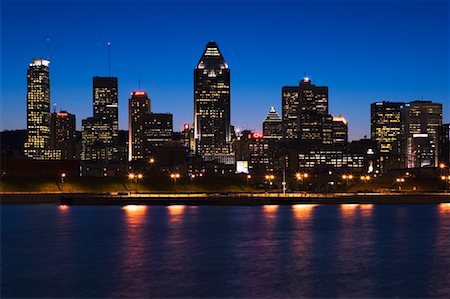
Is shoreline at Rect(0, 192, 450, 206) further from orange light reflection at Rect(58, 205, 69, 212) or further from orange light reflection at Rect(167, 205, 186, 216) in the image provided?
orange light reflection at Rect(167, 205, 186, 216)

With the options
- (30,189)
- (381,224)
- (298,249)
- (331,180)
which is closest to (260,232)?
(298,249)

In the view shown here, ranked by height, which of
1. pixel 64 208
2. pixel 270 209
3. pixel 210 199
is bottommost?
pixel 270 209

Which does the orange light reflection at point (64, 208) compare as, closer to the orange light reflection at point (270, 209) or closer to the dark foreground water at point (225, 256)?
the dark foreground water at point (225, 256)

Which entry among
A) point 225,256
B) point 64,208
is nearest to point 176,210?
point 64,208

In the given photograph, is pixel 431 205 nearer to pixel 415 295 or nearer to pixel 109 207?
pixel 109 207

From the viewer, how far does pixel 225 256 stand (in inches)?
2094

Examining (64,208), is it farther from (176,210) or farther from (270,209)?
(270,209)

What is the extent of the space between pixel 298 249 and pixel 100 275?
57.9 ft

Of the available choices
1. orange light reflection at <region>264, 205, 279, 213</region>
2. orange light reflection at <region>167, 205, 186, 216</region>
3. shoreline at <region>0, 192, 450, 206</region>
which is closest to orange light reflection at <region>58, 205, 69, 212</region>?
shoreline at <region>0, 192, 450, 206</region>

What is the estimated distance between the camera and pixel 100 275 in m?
44.9

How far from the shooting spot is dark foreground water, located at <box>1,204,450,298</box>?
134 ft

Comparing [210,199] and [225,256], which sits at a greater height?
[210,199]

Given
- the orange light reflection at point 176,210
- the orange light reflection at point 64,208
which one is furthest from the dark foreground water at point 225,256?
→ the orange light reflection at point 64,208

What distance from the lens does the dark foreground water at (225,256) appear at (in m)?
40.8
